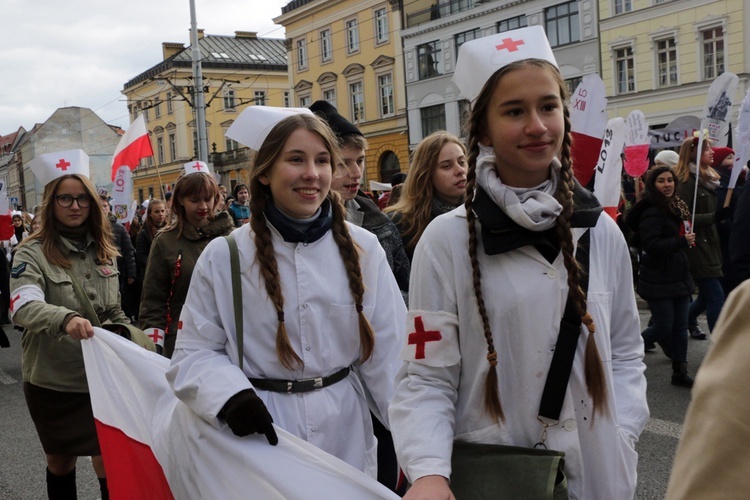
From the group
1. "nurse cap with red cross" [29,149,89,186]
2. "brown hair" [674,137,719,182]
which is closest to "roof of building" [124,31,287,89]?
"brown hair" [674,137,719,182]

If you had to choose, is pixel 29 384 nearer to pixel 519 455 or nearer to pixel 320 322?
pixel 320 322

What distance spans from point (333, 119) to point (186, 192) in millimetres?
1527

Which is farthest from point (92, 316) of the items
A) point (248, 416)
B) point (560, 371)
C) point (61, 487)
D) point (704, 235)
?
point (704, 235)

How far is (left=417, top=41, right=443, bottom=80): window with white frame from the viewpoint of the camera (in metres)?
39.7

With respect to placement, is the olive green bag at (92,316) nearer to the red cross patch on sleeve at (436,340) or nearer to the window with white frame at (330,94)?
the red cross patch on sleeve at (436,340)

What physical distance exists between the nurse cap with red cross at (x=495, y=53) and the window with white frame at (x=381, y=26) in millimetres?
43239

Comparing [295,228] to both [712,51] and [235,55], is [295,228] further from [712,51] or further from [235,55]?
[235,55]

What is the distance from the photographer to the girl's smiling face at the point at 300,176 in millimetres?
2855

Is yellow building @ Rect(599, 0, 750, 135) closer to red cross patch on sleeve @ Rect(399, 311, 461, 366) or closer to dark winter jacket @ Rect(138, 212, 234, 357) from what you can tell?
dark winter jacket @ Rect(138, 212, 234, 357)

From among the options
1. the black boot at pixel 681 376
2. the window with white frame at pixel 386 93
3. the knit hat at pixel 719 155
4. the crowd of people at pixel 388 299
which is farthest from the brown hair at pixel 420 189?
the window with white frame at pixel 386 93

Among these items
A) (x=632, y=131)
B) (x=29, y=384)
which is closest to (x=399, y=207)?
(x=29, y=384)

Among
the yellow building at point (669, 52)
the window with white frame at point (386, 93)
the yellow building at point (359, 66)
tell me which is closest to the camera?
the yellow building at point (669, 52)

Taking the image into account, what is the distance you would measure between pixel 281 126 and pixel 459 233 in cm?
115

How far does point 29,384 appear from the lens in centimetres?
414
